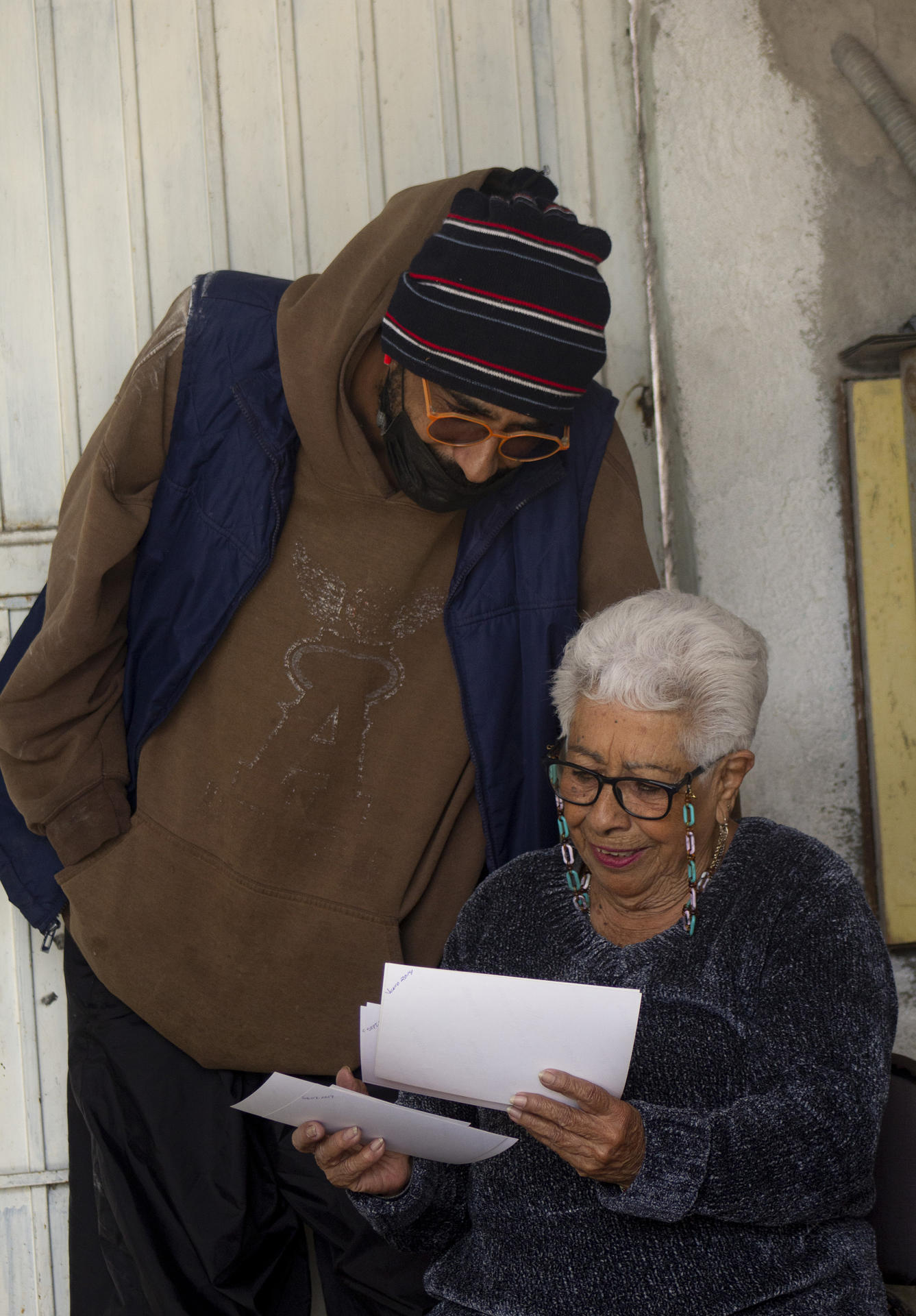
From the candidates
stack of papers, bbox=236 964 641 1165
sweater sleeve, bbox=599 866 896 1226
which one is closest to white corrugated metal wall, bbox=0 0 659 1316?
stack of papers, bbox=236 964 641 1165

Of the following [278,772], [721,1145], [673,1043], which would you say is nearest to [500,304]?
[278,772]

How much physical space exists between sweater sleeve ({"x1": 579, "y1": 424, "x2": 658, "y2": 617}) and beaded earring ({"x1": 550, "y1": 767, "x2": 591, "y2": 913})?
44cm

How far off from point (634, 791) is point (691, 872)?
0.17 meters

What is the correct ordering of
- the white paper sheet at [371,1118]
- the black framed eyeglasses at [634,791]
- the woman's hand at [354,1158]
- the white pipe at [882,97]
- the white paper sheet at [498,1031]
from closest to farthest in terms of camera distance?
the white paper sheet at [498,1031]
the white paper sheet at [371,1118]
the woman's hand at [354,1158]
the black framed eyeglasses at [634,791]
the white pipe at [882,97]

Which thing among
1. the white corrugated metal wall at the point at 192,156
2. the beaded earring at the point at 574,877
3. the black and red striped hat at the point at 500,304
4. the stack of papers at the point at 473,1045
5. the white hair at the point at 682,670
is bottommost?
the stack of papers at the point at 473,1045

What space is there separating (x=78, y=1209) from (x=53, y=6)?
2.68 meters

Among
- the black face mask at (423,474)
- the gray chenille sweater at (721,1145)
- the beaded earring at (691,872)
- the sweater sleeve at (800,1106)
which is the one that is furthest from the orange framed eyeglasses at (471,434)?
the sweater sleeve at (800,1106)

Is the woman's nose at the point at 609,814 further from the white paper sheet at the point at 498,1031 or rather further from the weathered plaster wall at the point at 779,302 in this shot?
the weathered plaster wall at the point at 779,302

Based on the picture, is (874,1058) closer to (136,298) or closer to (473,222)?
(473,222)

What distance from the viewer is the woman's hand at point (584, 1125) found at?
4.81 ft

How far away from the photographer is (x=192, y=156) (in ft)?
8.91

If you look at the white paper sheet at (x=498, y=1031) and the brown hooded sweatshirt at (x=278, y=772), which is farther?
the brown hooded sweatshirt at (x=278, y=772)

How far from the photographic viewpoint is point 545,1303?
169cm

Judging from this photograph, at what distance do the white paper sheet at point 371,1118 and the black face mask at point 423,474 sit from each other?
978 millimetres
